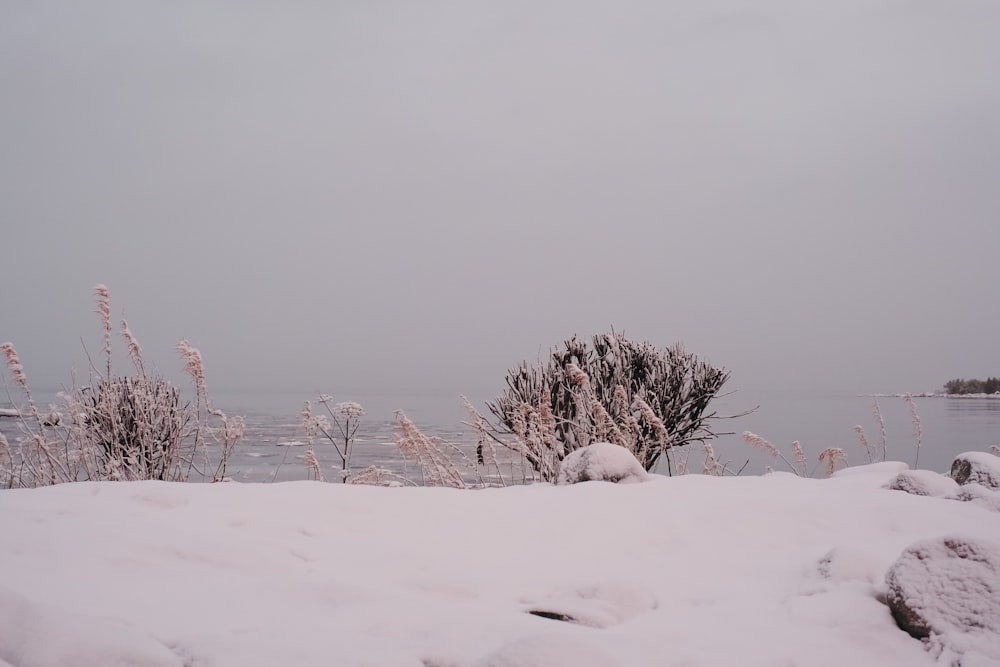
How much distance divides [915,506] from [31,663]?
3.59m

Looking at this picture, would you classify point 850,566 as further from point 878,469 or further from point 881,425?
point 881,425

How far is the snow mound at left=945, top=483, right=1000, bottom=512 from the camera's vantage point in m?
3.52

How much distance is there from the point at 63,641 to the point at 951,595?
238 cm

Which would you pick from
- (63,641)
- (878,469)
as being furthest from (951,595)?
(878,469)

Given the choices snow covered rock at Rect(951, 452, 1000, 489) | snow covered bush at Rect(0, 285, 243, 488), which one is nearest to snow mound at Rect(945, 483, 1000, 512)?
snow covered rock at Rect(951, 452, 1000, 489)

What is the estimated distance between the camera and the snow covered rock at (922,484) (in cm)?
403

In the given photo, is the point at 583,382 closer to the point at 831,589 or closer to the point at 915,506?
the point at 915,506

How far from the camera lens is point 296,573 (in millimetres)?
2336

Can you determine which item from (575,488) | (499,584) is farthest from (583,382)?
(499,584)

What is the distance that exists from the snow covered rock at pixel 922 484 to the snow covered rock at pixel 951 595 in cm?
197

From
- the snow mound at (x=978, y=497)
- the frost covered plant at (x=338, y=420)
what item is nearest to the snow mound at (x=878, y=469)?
the snow mound at (x=978, y=497)

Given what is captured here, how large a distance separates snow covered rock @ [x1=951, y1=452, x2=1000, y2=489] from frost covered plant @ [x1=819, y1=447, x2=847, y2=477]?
141cm

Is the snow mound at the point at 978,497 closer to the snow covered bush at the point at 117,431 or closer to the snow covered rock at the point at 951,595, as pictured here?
the snow covered rock at the point at 951,595

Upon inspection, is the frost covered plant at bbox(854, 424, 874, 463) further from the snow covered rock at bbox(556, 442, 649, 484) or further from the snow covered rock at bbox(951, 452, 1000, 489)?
the snow covered rock at bbox(556, 442, 649, 484)
